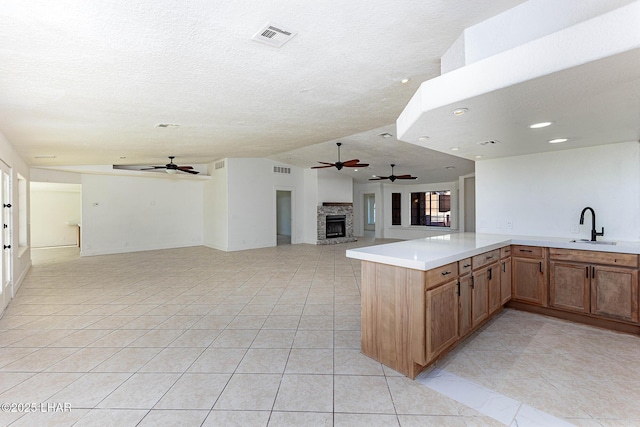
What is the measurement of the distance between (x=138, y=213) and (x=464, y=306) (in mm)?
9173

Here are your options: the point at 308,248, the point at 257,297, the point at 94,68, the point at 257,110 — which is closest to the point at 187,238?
the point at 308,248

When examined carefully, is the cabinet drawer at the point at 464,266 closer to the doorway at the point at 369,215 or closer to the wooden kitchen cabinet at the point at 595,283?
the wooden kitchen cabinet at the point at 595,283

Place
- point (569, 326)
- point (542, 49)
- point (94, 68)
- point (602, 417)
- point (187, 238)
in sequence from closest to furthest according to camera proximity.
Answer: point (542, 49) < point (602, 417) < point (94, 68) < point (569, 326) < point (187, 238)

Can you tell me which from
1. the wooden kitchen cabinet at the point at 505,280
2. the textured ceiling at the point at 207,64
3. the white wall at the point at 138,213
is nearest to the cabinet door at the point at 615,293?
the wooden kitchen cabinet at the point at 505,280

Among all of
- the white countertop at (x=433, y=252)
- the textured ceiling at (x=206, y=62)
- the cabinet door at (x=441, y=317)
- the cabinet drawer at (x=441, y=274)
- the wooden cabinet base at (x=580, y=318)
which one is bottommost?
the wooden cabinet base at (x=580, y=318)

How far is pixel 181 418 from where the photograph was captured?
175 cm

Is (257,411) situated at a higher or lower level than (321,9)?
lower

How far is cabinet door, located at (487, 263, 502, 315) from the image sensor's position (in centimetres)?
295

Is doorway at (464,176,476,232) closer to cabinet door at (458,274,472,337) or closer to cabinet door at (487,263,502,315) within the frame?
cabinet door at (487,263,502,315)

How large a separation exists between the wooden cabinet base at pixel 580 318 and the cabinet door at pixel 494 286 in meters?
0.62

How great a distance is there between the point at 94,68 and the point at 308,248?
23.5 ft

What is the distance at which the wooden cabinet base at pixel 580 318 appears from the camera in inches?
113

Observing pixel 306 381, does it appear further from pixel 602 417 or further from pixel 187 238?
pixel 187 238

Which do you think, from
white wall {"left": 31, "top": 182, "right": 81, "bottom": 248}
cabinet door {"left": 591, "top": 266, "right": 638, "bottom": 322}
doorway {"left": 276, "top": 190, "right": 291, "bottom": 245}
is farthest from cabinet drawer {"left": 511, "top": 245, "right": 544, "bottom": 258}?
white wall {"left": 31, "top": 182, "right": 81, "bottom": 248}
